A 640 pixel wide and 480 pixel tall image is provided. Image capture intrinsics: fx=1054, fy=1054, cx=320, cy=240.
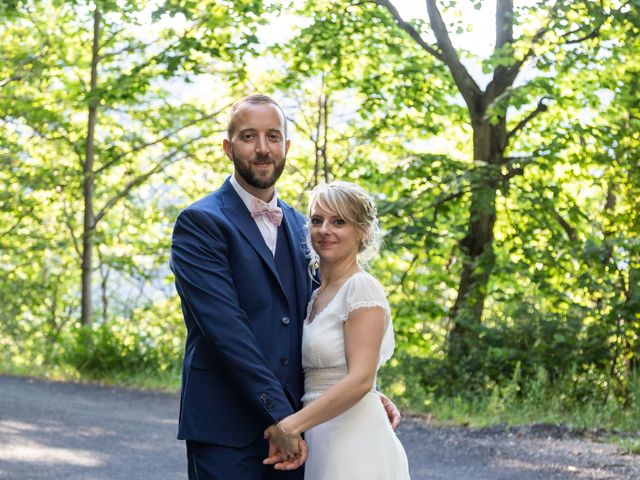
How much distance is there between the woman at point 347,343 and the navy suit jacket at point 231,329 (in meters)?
0.12

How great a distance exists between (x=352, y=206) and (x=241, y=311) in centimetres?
50

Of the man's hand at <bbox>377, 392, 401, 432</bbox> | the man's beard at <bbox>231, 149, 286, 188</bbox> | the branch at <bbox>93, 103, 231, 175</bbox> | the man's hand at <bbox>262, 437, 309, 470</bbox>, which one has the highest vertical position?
the branch at <bbox>93, 103, 231, 175</bbox>

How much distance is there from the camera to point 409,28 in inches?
570

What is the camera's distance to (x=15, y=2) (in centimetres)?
1299

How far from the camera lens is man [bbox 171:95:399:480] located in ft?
10.5

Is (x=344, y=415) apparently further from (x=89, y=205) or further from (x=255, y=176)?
(x=89, y=205)

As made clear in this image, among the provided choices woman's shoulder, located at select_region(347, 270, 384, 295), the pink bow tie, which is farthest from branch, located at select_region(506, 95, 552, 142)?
woman's shoulder, located at select_region(347, 270, 384, 295)

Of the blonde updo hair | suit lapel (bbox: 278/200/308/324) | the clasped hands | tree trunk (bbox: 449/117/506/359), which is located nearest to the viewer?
the clasped hands

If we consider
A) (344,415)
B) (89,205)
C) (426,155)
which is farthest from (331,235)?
(89,205)

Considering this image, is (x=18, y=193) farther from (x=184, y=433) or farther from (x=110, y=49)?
(x=184, y=433)

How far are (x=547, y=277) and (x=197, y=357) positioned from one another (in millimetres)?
9642

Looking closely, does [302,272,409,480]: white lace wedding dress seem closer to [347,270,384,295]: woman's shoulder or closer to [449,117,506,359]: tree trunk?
[347,270,384,295]: woman's shoulder

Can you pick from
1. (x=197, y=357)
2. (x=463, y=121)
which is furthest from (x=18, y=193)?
(x=197, y=357)

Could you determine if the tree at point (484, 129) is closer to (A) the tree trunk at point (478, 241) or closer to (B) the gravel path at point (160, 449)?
(A) the tree trunk at point (478, 241)
